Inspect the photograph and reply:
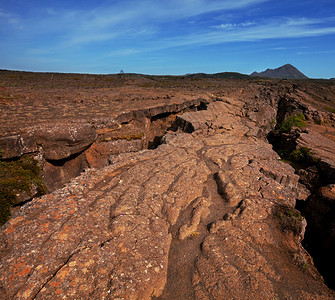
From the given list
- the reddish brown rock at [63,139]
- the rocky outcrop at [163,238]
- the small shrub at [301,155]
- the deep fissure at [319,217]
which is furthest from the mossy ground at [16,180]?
the small shrub at [301,155]

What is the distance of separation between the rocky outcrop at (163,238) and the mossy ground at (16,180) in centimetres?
127

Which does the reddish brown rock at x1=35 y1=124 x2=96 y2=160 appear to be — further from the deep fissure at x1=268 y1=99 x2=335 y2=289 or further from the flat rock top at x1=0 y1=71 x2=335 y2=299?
the deep fissure at x1=268 y1=99 x2=335 y2=289

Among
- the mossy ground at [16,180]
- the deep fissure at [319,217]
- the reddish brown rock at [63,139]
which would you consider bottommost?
the deep fissure at [319,217]

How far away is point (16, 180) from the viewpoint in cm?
557

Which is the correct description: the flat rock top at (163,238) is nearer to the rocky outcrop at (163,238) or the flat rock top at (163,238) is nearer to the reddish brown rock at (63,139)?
the rocky outcrop at (163,238)

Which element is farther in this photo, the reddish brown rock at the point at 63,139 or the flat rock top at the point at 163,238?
the reddish brown rock at the point at 63,139

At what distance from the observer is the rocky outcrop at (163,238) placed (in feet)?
9.78

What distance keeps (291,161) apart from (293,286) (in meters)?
6.94

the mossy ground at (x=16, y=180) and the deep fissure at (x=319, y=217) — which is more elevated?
the mossy ground at (x=16, y=180)

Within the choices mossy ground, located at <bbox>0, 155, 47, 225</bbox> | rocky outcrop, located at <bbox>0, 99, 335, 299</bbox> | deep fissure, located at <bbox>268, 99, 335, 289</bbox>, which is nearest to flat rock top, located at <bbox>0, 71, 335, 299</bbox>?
rocky outcrop, located at <bbox>0, 99, 335, 299</bbox>

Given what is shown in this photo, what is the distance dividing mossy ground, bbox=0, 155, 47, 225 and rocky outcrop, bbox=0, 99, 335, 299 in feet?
4.16

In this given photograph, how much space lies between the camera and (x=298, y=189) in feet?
21.0

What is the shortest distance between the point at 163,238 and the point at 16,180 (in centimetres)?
464

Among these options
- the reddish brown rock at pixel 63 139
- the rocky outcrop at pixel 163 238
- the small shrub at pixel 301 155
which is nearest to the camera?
the rocky outcrop at pixel 163 238
